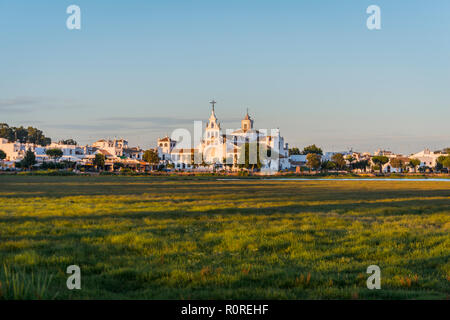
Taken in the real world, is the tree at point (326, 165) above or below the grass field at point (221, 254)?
above

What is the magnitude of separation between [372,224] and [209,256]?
899 cm

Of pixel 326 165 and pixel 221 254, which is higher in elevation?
pixel 326 165

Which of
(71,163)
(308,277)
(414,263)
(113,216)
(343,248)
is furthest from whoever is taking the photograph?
(71,163)

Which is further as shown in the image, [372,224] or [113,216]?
[113,216]

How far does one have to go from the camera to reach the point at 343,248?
40.7 feet

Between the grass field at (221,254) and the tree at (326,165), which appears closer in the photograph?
the grass field at (221,254)

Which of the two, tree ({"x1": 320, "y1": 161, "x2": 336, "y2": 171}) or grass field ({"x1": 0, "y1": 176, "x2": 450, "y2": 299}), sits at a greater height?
tree ({"x1": 320, "y1": 161, "x2": 336, "y2": 171})

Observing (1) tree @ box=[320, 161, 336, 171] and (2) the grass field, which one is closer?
(2) the grass field

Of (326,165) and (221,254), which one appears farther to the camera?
(326,165)
